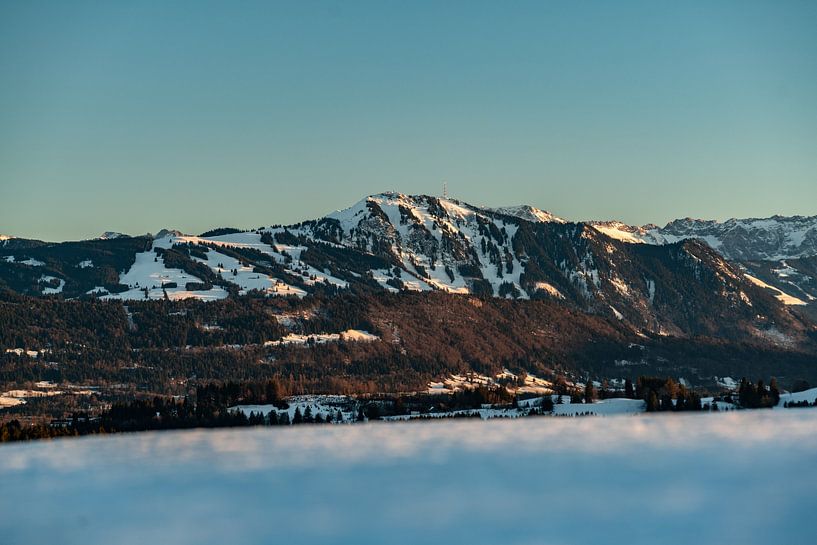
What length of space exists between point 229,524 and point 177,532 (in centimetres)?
818

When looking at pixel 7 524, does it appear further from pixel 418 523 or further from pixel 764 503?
pixel 764 503

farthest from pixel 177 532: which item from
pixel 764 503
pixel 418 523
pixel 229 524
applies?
pixel 764 503

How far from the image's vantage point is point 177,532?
597ft

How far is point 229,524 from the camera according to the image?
18662 centimetres

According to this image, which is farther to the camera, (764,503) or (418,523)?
(764,503)

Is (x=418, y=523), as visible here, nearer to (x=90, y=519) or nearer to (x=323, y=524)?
(x=323, y=524)

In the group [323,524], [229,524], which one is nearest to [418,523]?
[323,524]

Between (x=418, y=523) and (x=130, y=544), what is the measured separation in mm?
39759

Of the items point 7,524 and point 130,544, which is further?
point 7,524

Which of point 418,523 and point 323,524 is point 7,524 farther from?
point 418,523

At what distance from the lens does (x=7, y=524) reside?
19675 centimetres

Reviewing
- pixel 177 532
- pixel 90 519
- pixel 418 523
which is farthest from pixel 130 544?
pixel 418 523

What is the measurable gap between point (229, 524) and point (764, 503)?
262 feet

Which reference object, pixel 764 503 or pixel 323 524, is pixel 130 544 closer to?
pixel 323 524
